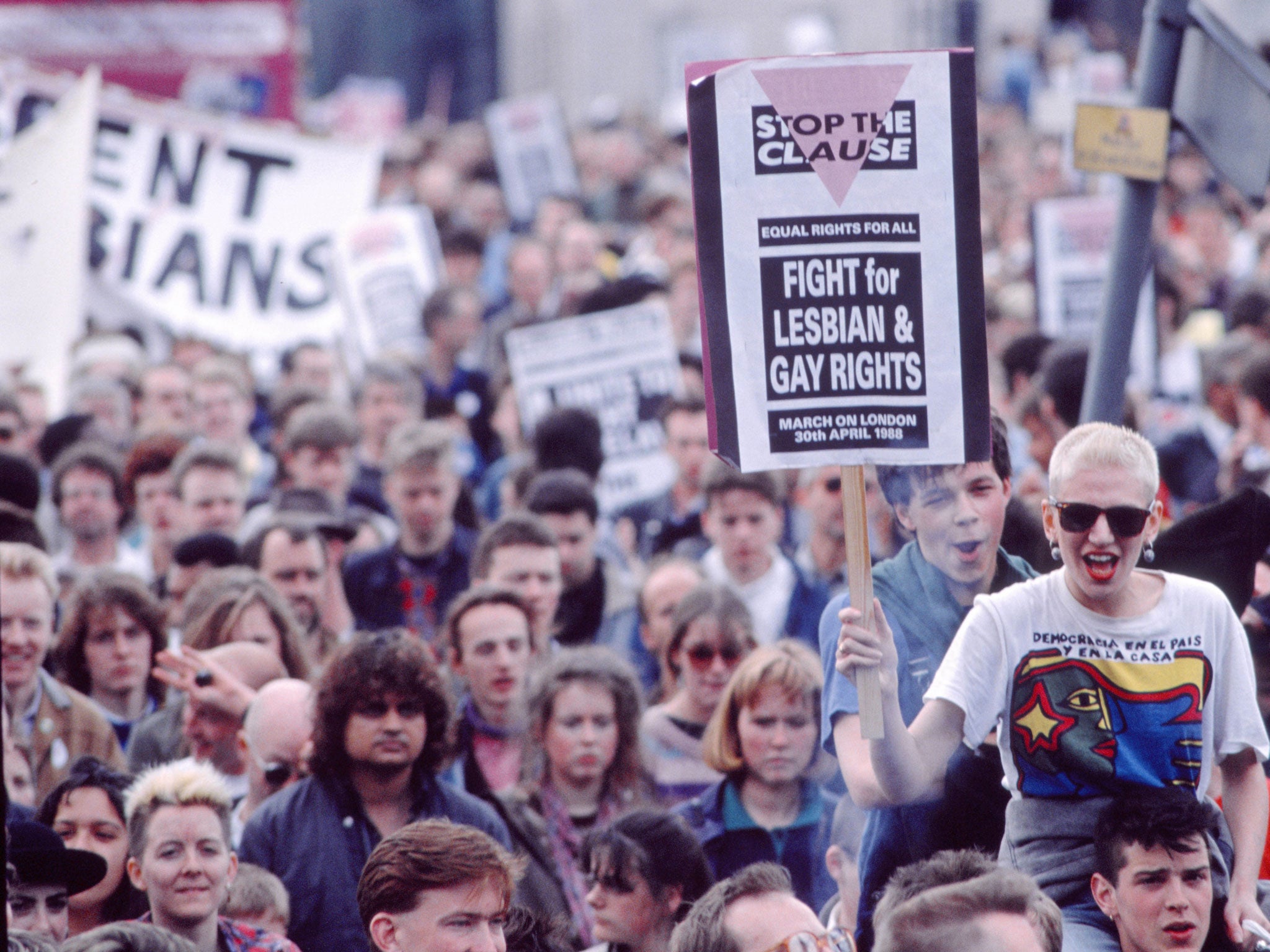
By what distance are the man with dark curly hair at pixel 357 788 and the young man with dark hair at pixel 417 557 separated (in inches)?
85.9

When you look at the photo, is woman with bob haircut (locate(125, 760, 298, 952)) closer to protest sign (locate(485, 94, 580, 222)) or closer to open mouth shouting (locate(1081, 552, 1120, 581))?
open mouth shouting (locate(1081, 552, 1120, 581))

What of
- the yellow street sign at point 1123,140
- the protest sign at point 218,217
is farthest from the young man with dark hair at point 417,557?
the protest sign at point 218,217

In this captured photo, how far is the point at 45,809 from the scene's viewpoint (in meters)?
4.98

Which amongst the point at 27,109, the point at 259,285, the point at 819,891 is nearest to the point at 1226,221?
the point at 259,285

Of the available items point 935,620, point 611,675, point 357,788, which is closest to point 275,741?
point 357,788

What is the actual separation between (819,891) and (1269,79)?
2431mm

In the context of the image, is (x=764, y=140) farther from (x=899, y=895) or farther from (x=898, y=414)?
(x=899, y=895)

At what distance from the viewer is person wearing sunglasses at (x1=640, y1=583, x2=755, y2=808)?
598cm

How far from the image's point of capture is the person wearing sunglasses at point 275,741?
17.6ft

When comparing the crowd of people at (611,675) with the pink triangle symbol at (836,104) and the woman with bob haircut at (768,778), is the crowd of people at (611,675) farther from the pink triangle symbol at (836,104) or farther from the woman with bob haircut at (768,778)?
the pink triangle symbol at (836,104)

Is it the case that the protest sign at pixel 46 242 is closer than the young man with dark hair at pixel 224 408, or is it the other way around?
the young man with dark hair at pixel 224 408

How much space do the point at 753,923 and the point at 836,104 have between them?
63.2 inches

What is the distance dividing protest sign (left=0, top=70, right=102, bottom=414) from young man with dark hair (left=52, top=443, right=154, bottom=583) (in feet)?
6.65

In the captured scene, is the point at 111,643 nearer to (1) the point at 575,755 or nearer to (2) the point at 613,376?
(1) the point at 575,755
